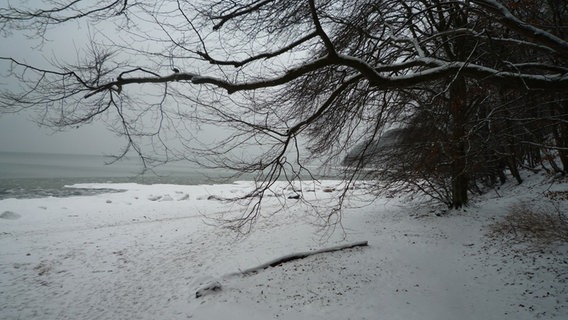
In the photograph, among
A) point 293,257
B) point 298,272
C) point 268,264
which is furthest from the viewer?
point 293,257

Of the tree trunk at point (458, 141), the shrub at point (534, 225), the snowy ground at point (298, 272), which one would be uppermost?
the tree trunk at point (458, 141)

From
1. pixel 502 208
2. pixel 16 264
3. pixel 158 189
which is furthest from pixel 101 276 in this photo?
pixel 158 189

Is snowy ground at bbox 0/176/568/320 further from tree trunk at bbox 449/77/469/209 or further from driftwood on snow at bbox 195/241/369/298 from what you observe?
tree trunk at bbox 449/77/469/209

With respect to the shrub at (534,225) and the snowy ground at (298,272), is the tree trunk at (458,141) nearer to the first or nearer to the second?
the snowy ground at (298,272)

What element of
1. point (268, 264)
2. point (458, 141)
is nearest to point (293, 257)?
point (268, 264)

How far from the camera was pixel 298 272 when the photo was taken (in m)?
7.52

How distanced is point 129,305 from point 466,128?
9.66m

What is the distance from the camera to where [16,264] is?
941cm

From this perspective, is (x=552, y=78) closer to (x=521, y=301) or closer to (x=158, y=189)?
(x=521, y=301)

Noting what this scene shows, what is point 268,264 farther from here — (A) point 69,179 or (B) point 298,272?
(A) point 69,179

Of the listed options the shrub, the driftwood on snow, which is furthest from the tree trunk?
the driftwood on snow

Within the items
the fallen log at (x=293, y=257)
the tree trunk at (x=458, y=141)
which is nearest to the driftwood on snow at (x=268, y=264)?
the fallen log at (x=293, y=257)

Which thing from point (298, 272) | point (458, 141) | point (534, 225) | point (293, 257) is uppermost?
point (458, 141)

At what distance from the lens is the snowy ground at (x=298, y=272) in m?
5.48
